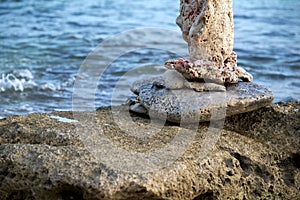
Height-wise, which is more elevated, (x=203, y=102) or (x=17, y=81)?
(x=203, y=102)

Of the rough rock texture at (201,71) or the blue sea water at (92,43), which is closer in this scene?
the rough rock texture at (201,71)

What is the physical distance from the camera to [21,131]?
12.2 feet

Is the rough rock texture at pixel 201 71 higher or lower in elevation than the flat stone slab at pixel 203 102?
higher

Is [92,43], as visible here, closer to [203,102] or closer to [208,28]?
[208,28]

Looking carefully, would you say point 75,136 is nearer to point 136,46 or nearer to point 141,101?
point 141,101

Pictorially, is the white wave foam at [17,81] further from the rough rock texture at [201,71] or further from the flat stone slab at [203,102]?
the rough rock texture at [201,71]

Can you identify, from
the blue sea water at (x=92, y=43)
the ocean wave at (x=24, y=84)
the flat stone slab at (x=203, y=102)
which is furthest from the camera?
the ocean wave at (x=24, y=84)

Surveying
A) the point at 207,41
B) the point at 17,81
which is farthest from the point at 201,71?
the point at 17,81

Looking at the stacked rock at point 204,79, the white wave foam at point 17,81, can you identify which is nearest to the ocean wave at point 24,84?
the white wave foam at point 17,81

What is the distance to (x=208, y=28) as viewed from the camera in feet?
13.1

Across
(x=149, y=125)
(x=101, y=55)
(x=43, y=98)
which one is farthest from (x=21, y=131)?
(x=101, y=55)

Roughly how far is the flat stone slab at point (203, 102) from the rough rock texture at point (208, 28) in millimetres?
315

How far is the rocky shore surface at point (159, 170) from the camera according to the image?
3.07m

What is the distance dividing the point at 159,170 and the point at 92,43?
8.31 meters
